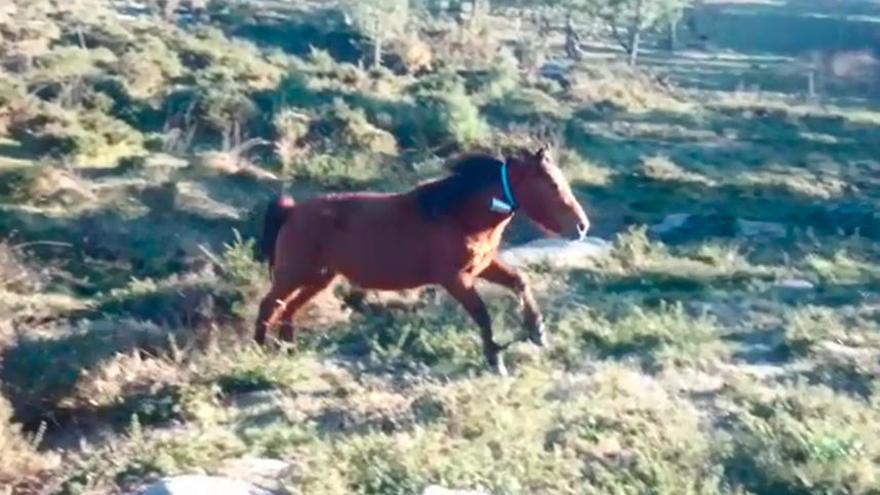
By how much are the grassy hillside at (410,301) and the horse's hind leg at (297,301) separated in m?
0.16

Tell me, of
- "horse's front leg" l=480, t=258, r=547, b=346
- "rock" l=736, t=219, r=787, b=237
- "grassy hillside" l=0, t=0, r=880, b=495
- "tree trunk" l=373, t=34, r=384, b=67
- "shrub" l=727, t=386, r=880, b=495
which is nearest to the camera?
"shrub" l=727, t=386, r=880, b=495

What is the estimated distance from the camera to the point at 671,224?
61.1 ft

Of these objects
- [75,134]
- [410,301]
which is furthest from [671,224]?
[75,134]

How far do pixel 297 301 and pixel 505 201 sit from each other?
174 cm

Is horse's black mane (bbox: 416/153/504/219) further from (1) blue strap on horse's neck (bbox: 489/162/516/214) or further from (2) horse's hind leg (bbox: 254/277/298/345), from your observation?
(2) horse's hind leg (bbox: 254/277/298/345)

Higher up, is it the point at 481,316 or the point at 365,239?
the point at 365,239

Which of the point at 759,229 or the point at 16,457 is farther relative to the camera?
the point at 759,229

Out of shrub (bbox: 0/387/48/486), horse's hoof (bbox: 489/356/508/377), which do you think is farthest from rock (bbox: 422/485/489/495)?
horse's hoof (bbox: 489/356/508/377)

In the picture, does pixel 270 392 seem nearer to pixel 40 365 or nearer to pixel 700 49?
pixel 40 365

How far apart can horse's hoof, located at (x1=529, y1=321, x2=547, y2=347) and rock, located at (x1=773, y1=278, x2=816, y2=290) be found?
14.9 ft

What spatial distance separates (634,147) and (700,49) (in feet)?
110

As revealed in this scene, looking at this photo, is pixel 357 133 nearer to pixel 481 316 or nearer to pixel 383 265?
pixel 383 265

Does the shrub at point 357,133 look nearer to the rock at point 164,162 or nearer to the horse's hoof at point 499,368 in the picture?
the rock at point 164,162

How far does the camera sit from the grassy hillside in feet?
24.2
